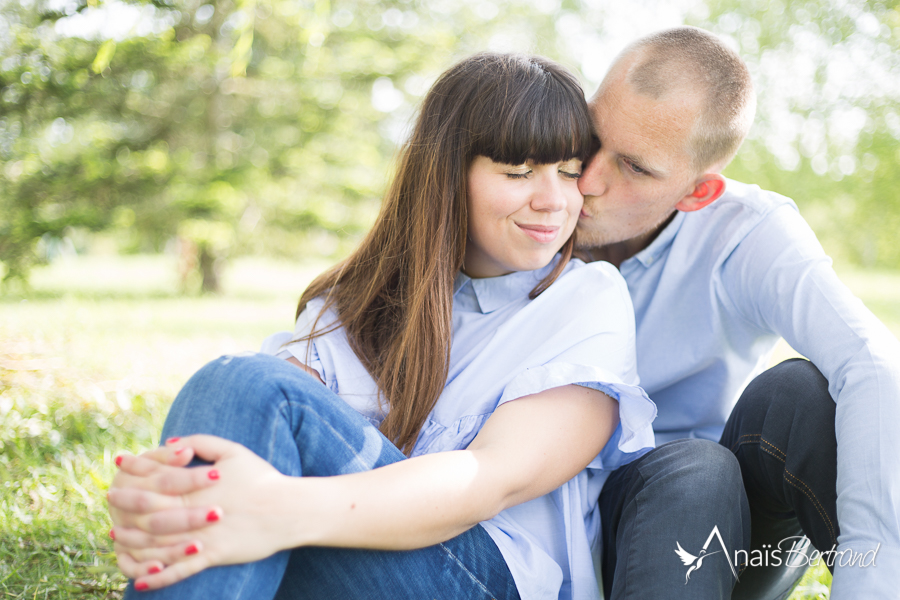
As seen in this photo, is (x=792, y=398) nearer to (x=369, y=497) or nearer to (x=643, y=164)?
(x=643, y=164)

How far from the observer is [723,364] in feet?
6.57

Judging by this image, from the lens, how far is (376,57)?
8.76 metres

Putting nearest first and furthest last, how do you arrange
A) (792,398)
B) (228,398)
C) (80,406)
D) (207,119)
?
(228,398)
(792,398)
(80,406)
(207,119)

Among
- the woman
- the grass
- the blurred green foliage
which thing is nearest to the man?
the woman

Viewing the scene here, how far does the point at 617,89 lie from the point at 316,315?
1.11m

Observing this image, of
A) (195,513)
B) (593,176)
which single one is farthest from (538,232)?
(195,513)

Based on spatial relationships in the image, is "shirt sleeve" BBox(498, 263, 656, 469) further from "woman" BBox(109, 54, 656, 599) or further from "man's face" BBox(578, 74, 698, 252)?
"man's face" BBox(578, 74, 698, 252)

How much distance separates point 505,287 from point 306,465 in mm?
793

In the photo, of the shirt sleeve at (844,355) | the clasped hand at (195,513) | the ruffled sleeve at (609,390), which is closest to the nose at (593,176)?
the shirt sleeve at (844,355)

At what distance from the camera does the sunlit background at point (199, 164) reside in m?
2.75

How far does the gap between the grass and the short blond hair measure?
4.50 feet

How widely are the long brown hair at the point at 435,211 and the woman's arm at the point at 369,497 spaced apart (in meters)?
0.32

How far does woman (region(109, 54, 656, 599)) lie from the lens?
42.9 inches

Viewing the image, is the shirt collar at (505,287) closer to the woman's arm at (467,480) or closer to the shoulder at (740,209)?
the woman's arm at (467,480)
